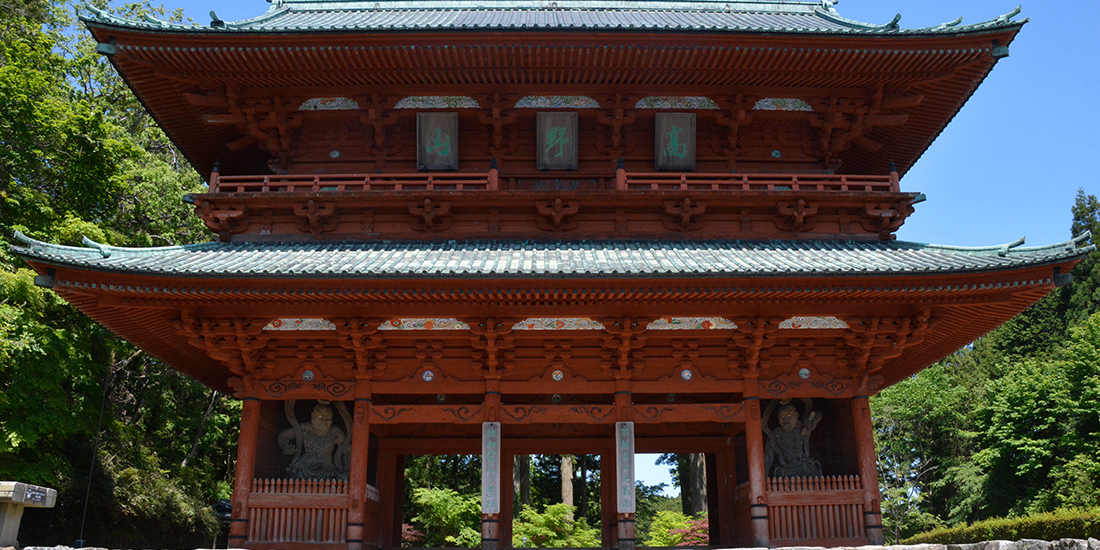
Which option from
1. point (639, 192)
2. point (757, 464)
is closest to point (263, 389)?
point (639, 192)

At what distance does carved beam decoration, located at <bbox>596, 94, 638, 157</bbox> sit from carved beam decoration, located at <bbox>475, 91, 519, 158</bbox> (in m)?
1.76

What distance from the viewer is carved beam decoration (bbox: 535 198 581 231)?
13.5 m

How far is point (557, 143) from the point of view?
48.1ft

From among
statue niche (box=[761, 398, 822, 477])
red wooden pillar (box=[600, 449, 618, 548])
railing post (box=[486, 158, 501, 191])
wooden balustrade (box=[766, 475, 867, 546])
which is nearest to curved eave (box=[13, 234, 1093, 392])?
statue niche (box=[761, 398, 822, 477])

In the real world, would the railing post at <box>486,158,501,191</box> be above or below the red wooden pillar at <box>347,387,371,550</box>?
above

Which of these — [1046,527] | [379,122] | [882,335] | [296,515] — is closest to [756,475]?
[882,335]

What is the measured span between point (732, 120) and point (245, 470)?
11.1 m

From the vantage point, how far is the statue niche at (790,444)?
42.0 feet

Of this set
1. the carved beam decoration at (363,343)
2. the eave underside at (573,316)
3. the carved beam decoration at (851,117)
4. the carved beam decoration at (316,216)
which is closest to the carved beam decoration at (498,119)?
the carved beam decoration at (316,216)

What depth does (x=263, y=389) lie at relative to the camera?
40.9 ft

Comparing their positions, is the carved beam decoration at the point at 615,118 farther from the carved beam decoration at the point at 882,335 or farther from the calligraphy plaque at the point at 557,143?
the carved beam decoration at the point at 882,335

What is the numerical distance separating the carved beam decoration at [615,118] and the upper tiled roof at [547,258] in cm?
245

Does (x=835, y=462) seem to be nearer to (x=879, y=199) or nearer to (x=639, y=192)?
(x=879, y=199)

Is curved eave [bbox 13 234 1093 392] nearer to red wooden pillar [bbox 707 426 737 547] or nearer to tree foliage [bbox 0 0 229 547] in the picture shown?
red wooden pillar [bbox 707 426 737 547]
